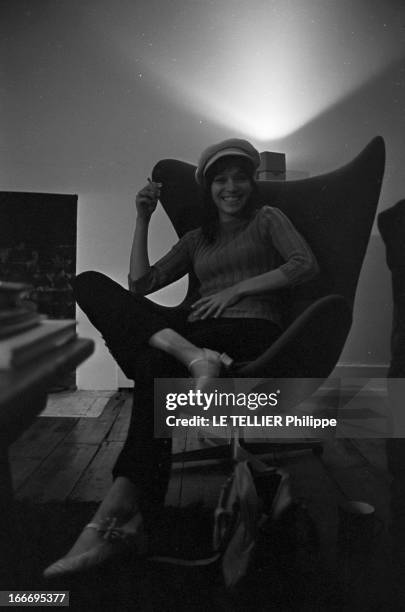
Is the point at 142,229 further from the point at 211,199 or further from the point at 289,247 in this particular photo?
the point at 289,247

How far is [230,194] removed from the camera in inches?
36.0

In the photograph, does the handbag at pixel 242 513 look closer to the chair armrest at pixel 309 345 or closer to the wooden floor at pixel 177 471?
the wooden floor at pixel 177 471

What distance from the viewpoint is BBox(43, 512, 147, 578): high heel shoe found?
0.69 m

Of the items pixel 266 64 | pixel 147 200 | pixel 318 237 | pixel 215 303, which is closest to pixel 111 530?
pixel 215 303

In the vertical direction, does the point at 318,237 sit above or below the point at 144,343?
above

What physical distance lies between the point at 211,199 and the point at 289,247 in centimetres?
17

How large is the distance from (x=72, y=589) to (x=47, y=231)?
1.76 ft

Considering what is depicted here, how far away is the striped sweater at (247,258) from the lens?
873 millimetres

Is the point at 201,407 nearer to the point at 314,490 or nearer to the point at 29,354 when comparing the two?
the point at 314,490

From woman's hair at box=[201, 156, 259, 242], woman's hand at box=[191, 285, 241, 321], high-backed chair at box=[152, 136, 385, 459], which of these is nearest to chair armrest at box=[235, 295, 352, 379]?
high-backed chair at box=[152, 136, 385, 459]

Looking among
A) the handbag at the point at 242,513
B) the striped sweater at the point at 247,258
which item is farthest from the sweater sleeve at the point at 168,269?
the handbag at the point at 242,513

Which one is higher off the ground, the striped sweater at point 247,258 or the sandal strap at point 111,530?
the striped sweater at point 247,258

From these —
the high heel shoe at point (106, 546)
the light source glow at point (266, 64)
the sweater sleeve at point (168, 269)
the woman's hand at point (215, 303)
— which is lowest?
the high heel shoe at point (106, 546)

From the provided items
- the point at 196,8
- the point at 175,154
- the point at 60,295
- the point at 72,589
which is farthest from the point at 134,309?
the point at 196,8
